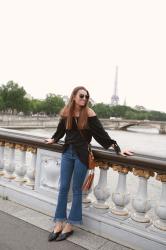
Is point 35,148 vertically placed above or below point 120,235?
above

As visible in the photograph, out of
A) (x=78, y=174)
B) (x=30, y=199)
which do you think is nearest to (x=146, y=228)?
(x=78, y=174)

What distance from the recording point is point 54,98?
82.9m

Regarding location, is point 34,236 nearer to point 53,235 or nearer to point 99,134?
point 53,235

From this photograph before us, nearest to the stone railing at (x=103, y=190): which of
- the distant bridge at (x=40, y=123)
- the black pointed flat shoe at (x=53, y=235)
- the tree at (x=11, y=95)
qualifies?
the black pointed flat shoe at (x=53, y=235)

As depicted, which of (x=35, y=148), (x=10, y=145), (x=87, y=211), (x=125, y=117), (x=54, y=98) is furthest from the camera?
(x=125, y=117)

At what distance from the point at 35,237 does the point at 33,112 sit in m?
81.1

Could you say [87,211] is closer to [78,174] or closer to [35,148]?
[78,174]

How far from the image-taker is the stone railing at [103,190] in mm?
2977

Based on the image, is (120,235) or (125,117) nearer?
(120,235)

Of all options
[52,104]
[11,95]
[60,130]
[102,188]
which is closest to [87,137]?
[60,130]

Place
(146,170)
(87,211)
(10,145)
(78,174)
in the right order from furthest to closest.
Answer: (10,145)
(87,211)
(78,174)
(146,170)

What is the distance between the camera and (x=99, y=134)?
10.3 feet

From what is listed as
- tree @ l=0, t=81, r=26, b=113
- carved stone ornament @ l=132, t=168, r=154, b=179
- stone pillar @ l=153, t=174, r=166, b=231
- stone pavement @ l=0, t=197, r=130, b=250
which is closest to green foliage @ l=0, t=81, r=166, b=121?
tree @ l=0, t=81, r=26, b=113

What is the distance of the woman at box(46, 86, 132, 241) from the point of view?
3158 millimetres
